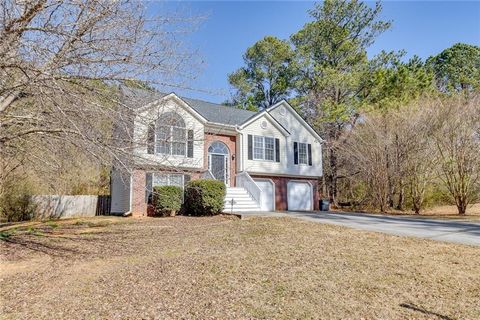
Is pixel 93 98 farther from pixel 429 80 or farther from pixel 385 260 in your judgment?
pixel 429 80

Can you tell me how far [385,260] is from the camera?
6.35 m

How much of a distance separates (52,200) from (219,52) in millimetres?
12724

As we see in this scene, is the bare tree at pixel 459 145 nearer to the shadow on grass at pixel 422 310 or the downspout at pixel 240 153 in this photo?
the downspout at pixel 240 153

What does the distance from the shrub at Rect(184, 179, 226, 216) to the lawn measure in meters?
4.33

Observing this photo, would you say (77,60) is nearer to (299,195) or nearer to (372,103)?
(299,195)

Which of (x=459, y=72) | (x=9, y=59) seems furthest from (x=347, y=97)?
(x=9, y=59)

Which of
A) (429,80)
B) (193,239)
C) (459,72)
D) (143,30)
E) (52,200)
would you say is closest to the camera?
(143,30)

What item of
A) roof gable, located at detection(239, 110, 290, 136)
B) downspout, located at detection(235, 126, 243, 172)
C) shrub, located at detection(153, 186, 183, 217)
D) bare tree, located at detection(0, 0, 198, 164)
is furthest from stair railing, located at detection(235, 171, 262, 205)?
bare tree, located at detection(0, 0, 198, 164)

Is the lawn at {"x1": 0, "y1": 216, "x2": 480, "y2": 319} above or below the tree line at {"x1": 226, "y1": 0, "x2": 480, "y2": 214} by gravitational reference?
below

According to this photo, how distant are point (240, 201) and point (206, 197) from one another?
3040 mm

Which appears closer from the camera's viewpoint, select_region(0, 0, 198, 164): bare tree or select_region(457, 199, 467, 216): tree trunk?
select_region(0, 0, 198, 164): bare tree

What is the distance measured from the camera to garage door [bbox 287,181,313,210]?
19.8 meters

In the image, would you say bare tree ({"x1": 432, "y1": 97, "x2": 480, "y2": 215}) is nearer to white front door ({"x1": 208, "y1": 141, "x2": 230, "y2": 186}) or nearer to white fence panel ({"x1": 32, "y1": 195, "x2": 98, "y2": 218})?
white front door ({"x1": 208, "y1": 141, "x2": 230, "y2": 186})

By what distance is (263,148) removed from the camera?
60.9 ft
